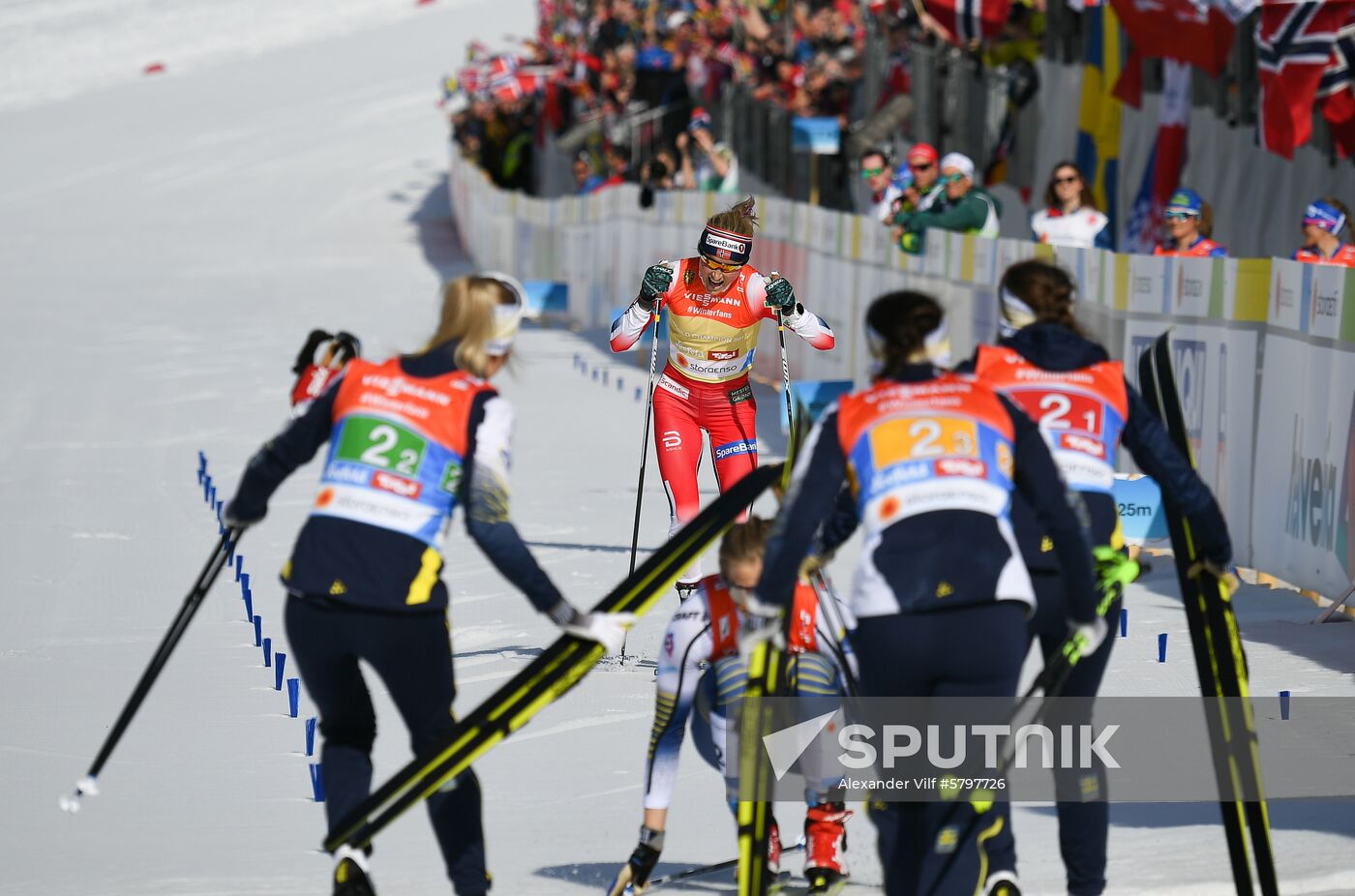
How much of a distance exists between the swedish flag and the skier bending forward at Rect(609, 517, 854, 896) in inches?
541

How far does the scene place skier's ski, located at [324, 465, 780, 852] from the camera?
5652 mm

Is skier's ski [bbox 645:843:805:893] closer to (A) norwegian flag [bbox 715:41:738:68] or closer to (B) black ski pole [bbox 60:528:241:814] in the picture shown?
(B) black ski pole [bbox 60:528:241:814]

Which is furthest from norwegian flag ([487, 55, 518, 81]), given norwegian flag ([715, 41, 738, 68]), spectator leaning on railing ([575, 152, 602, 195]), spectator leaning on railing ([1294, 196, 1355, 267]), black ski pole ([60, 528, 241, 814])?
black ski pole ([60, 528, 241, 814])

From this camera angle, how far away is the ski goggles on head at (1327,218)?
459 inches

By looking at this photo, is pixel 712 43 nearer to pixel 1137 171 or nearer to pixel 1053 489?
pixel 1137 171

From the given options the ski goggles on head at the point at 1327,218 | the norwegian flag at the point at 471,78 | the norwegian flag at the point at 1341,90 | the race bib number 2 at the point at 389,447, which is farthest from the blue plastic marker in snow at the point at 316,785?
the norwegian flag at the point at 471,78

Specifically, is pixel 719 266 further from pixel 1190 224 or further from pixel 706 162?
pixel 706 162

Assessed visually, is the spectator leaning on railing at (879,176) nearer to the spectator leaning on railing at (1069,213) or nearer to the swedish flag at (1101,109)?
the swedish flag at (1101,109)

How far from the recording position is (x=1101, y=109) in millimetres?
19703

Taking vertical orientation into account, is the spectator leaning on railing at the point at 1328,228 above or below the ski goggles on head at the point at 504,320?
below

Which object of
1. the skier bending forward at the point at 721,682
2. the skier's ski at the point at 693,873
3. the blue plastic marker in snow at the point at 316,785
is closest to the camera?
the skier bending forward at the point at 721,682

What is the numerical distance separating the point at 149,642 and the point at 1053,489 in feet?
21.2

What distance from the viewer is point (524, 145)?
46.9m

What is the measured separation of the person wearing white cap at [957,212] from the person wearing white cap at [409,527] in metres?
10.5
